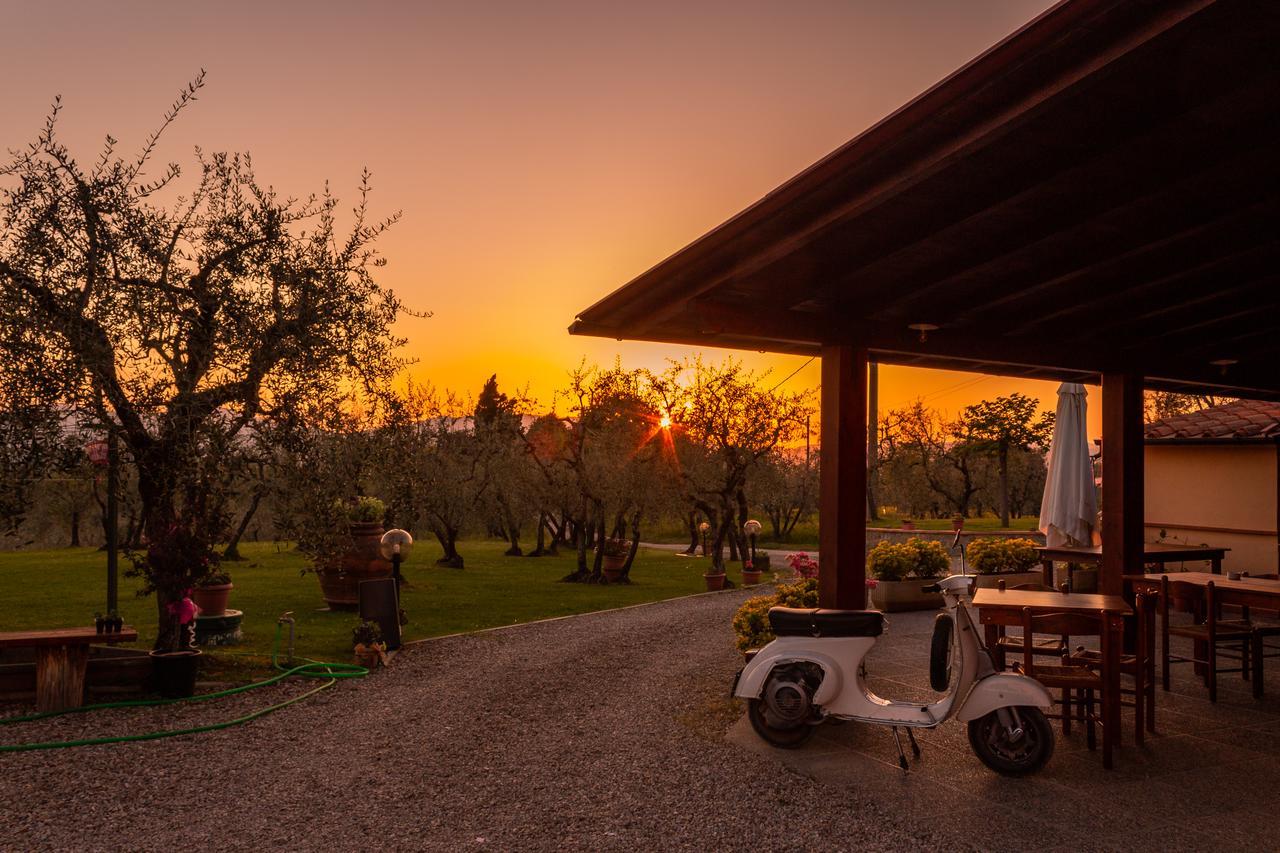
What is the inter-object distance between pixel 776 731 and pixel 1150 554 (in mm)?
7108

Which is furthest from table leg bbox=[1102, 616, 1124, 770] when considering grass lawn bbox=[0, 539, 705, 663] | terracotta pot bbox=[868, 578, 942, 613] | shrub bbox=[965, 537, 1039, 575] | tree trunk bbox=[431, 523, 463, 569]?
tree trunk bbox=[431, 523, 463, 569]

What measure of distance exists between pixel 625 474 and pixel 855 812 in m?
14.4

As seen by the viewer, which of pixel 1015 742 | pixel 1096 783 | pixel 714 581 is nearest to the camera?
pixel 1096 783

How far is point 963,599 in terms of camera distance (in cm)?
486

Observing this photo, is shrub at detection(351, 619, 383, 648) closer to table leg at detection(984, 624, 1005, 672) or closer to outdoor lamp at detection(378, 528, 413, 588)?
outdoor lamp at detection(378, 528, 413, 588)

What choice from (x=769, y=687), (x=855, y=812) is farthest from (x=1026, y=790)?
(x=769, y=687)

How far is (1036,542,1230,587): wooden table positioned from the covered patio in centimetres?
251

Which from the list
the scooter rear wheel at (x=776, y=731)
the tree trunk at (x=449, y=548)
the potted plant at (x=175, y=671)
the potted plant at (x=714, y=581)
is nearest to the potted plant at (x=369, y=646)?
the potted plant at (x=175, y=671)

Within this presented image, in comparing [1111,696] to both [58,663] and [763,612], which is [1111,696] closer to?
[763,612]

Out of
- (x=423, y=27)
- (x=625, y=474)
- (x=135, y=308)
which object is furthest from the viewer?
(x=625, y=474)

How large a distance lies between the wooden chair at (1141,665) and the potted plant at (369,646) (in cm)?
625

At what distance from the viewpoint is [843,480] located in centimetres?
603

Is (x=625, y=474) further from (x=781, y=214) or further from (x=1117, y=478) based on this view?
(x=781, y=214)

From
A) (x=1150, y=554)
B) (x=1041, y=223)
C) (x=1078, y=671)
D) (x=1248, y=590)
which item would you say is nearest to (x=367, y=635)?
(x=1078, y=671)
